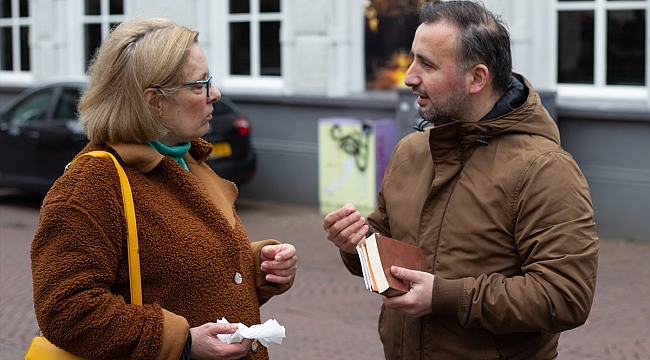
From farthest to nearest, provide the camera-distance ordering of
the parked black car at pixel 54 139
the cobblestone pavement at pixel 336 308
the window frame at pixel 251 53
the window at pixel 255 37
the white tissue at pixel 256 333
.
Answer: the window at pixel 255 37, the window frame at pixel 251 53, the parked black car at pixel 54 139, the cobblestone pavement at pixel 336 308, the white tissue at pixel 256 333

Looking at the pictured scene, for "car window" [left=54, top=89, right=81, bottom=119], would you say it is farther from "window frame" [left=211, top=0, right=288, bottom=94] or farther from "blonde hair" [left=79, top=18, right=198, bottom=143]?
"blonde hair" [left=79, top=18, right=198, bottom=143]

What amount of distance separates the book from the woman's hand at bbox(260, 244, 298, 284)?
30 cm

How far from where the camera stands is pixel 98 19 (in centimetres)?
1354

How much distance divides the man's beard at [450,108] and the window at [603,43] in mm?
6577

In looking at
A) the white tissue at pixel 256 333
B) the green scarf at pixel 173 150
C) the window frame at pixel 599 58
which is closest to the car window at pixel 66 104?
the window frame at pixel 599 58

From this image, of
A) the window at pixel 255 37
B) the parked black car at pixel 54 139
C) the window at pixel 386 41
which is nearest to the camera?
the parked black car at pixel 54 139

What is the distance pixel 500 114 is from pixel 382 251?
22.6 inches

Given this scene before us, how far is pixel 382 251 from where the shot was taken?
96.7 inches

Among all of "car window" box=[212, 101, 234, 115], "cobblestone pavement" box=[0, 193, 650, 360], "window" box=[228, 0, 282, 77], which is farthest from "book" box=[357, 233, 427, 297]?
"window" box=[228, 0, 282, 77]

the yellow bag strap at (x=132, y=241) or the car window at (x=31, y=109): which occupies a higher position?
the car window at (x=31, y=109)

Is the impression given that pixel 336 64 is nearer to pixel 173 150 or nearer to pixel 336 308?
pixel 336 308

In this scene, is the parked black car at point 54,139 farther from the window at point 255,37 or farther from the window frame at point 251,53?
the window at point 255,37

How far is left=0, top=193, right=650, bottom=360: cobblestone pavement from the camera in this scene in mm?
5551

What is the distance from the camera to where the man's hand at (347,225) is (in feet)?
8.68
